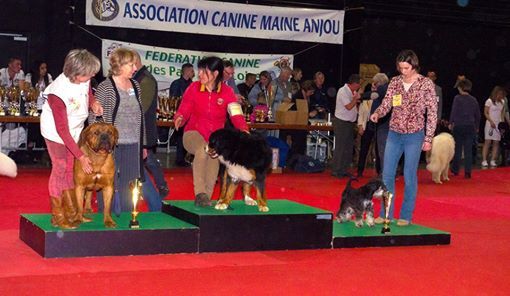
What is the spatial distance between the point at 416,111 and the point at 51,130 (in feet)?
11.1

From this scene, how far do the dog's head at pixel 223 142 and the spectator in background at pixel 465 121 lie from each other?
26.5 ft

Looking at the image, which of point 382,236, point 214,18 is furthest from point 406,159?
point 214,18

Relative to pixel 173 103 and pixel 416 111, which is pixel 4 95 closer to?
pixel 173 103

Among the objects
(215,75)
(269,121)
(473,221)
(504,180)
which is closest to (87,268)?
(215,75)

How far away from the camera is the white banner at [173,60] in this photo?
15367mm

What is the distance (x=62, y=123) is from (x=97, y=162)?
40 centimetres

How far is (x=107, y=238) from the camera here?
634 cm

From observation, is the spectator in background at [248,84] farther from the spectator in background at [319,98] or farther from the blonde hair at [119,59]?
the blonde hair at [119,59]

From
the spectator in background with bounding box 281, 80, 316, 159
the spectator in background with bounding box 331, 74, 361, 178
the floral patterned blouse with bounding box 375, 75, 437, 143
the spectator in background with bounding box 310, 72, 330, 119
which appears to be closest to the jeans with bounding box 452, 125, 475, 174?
the spectator in background with bounding box 331, 74, 361, 178

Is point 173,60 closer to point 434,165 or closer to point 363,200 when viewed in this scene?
point 434,165

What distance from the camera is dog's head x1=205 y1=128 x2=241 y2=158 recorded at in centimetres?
692

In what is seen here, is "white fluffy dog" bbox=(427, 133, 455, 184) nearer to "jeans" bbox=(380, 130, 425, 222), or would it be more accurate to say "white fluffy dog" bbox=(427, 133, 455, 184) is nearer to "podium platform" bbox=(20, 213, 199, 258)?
"jeans" bbox=(380, 130, 425, 222)

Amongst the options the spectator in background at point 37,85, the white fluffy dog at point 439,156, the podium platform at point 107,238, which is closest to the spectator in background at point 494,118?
the white fluffy dog at point 439,156

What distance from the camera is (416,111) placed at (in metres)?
7.80
